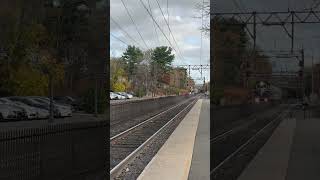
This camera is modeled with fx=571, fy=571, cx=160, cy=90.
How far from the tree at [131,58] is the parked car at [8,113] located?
58.9 m

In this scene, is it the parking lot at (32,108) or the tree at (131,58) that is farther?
the tree at (131,58)

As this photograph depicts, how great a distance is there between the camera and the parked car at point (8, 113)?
1618 centimetres

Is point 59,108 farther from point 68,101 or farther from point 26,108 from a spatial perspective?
point 26,108

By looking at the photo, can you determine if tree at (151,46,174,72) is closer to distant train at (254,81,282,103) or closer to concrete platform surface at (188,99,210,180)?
distant train at (254,81,282,103)

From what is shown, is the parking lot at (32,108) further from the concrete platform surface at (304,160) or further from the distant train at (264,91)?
the distant train at (264,91)

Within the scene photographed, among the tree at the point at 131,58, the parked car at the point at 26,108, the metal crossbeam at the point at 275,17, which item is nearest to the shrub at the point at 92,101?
the parked car at the point at 26,108

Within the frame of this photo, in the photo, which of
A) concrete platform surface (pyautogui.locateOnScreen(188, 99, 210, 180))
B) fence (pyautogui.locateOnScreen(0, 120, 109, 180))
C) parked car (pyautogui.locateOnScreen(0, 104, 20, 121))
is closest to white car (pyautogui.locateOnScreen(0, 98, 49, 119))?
parked car (pyautogui.locateOnScreen(0, 104, 20, 121))

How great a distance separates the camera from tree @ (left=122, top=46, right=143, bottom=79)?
77.1m

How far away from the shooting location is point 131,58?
8106 centimetres

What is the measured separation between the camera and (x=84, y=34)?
19.8m

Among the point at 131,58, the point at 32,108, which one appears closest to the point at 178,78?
the point at 131,58

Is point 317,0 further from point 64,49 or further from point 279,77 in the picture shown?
point 279,77

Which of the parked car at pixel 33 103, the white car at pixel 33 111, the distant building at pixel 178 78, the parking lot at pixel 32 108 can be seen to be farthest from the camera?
the distant building at pixel 178 78

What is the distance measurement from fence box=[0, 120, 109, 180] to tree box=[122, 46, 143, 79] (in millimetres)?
61399
